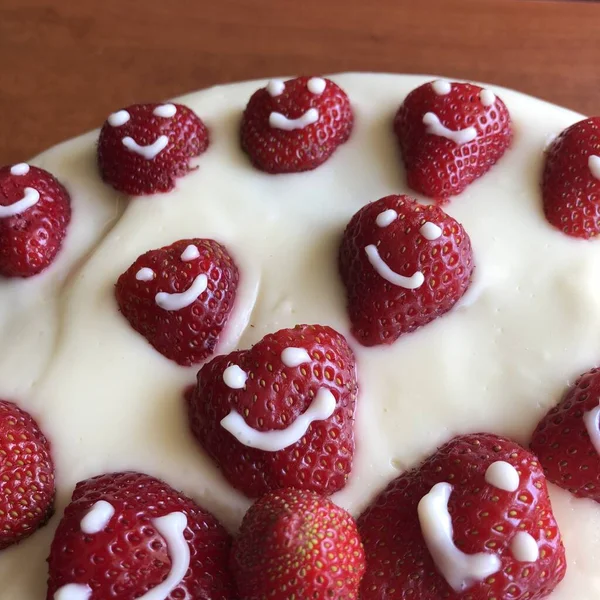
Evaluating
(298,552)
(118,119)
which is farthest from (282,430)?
(118,119)

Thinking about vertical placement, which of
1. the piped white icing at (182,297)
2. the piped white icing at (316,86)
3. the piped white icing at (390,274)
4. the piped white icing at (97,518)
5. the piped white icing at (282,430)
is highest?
the piped white icing at (316,86)

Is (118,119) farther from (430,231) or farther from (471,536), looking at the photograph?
(471,536)

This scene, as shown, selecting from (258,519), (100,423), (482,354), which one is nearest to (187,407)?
(100,423)

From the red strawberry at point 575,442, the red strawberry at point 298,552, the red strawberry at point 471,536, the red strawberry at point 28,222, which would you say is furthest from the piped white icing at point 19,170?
the red strawberry at point 575,442

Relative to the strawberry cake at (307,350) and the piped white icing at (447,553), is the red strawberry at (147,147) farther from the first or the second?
the piped white icing at (447,553)

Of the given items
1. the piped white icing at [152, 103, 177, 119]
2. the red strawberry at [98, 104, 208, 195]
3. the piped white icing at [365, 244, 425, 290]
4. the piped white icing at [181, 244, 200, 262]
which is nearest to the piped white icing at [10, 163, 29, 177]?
the red strawberry at [98, 104, 208, 195]

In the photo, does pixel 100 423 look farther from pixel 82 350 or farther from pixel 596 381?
pixel 596 381

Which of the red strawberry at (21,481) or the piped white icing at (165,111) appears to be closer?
the red strawberry at (21,481)
